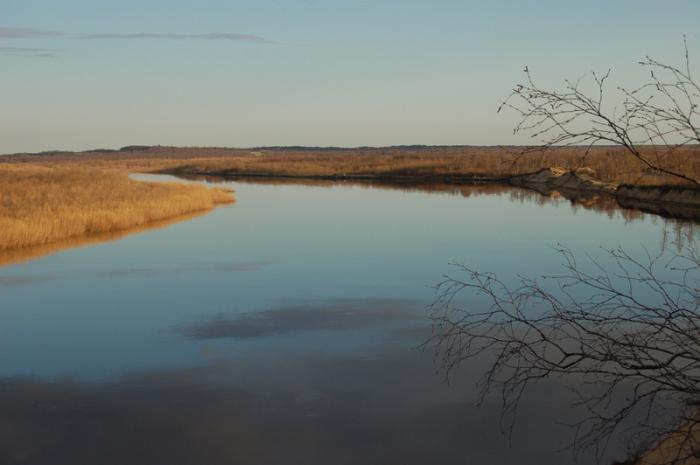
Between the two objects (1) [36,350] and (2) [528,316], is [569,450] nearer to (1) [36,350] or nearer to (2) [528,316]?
(2) [528,316]

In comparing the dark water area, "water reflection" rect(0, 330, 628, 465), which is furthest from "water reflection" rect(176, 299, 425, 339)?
"water reflection" rect(0, 330, 628, 465)

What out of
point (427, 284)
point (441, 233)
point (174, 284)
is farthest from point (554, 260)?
point (174, 284)

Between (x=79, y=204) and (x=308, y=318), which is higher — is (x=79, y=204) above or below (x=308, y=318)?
above

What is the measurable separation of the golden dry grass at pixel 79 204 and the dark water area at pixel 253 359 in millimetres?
2044

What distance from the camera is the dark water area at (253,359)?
732 centimetres

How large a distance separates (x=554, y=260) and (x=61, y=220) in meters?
14.3

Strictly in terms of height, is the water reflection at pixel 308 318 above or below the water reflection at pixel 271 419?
above

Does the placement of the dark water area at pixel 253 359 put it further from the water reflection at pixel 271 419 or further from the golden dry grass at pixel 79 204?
the golden dry grass at pixel 79 204

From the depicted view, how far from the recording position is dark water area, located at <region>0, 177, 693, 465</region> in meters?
7.32

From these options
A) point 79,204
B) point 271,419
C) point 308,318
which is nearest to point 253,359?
point 271,419

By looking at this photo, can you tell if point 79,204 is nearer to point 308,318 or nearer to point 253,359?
point 308,318

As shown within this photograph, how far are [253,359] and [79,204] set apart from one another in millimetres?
17996

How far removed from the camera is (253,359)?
9992 mm

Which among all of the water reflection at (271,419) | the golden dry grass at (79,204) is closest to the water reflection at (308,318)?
the water reflection at (271,419)
